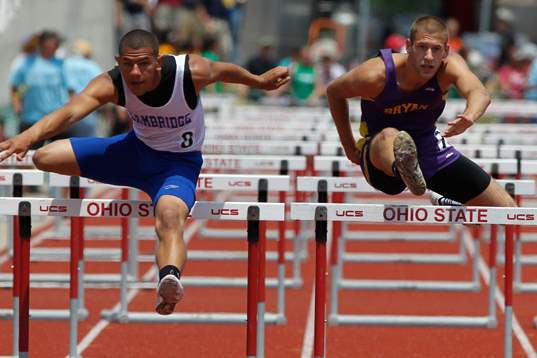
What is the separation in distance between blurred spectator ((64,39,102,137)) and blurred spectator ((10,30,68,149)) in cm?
16

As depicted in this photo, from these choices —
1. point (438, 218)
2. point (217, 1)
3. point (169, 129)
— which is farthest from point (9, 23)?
point (438, 218)

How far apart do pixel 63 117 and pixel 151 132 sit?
658 millimetres

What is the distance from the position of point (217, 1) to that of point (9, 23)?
304 inches

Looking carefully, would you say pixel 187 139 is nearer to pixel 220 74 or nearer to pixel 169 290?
pixel 220 74

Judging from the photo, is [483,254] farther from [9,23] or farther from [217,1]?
[217,1]

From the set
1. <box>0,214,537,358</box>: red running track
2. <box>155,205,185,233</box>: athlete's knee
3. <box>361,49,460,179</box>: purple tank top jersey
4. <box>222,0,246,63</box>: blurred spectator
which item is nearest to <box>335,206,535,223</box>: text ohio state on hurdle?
<box>155,205,185,233</box>: athlete's knee

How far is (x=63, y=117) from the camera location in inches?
264

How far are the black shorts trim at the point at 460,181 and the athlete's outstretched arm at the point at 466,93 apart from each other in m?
0.51

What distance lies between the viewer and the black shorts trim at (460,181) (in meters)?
7.44

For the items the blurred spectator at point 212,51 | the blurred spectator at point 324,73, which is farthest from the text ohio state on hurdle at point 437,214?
the blurred spectator at point 212,51

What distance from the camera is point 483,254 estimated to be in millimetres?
12594

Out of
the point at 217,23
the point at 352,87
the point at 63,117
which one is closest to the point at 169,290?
the point at 63,117

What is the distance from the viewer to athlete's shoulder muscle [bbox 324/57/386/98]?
280 inches

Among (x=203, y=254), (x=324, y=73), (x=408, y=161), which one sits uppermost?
(x=324, y=73)
